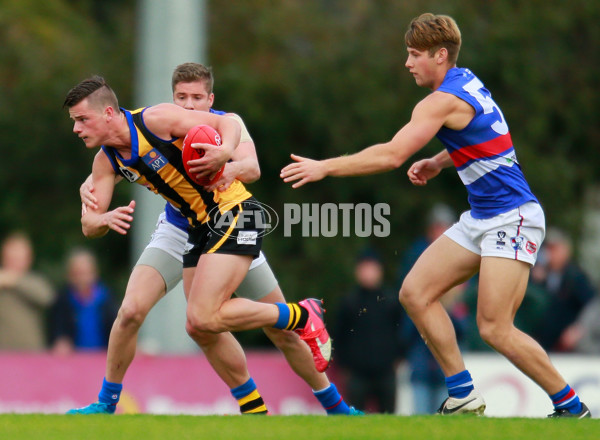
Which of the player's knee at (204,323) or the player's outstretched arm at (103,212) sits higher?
the player's outstretched arm at (103,212)

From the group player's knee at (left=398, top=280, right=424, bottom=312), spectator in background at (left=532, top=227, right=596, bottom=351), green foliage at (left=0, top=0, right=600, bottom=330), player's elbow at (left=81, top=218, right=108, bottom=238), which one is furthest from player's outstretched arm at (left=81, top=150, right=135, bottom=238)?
green foliage at (left=0, top=0, right=600, bottom=330)

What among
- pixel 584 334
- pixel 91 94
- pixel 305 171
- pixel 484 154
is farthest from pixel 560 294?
pixel 91 94

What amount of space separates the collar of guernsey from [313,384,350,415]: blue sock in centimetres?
152

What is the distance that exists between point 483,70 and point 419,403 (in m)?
7.24

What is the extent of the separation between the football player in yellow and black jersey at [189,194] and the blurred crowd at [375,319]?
3840mm

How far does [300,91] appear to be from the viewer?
55.9 feet

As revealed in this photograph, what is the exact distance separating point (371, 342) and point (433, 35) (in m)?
4.71

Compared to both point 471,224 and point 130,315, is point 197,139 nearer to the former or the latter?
point 130,315

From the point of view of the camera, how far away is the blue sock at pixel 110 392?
758 cm

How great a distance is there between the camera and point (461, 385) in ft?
23.6

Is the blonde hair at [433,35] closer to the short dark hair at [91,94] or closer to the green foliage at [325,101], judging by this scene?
the short dark hair at [91,94]

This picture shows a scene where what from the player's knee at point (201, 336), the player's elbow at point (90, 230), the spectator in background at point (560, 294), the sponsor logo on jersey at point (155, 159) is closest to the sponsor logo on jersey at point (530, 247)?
the player's knee at point (201, 336)

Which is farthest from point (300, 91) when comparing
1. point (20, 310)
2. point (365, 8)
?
point (20, 310)

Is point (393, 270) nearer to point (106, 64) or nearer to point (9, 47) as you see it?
point (106, 64)
